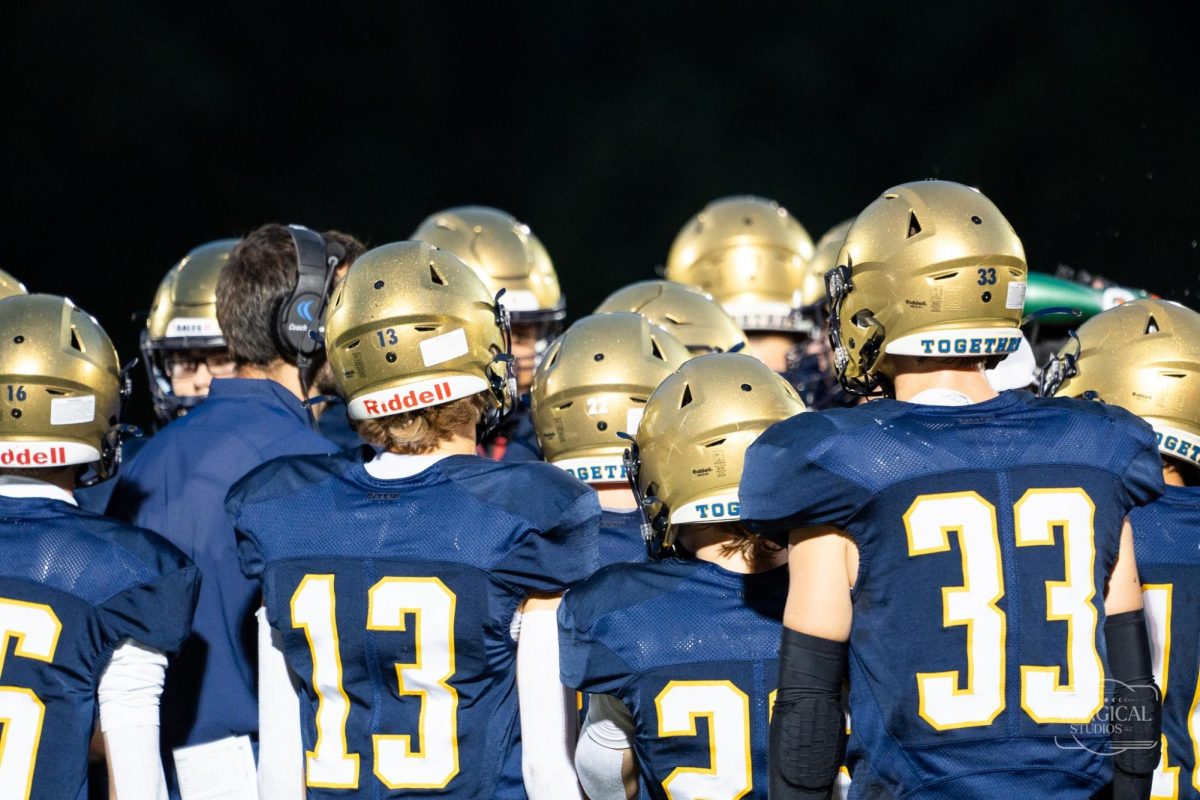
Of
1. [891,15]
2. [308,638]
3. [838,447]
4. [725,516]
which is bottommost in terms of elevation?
[308,638]

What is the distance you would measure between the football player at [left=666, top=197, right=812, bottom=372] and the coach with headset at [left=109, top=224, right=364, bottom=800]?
7.98 feet

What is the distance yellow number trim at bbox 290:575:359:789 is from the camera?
246 centimetres

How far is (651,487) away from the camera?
265 centimetres

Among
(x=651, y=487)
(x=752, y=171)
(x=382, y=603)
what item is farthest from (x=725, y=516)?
(x=752, y=171)

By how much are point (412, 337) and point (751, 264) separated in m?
3.15

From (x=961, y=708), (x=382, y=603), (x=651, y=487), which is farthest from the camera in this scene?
(x=651, y=487)

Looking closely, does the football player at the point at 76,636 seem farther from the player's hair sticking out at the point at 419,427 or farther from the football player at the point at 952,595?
the football player at the point at 952,595

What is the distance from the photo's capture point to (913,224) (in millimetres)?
2469

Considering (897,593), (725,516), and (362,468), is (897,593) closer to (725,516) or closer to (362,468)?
(725,516)

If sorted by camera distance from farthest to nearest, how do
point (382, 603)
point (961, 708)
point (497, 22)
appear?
1. point (497, 22)
2. point (382, 603)
3. point (961, 708)

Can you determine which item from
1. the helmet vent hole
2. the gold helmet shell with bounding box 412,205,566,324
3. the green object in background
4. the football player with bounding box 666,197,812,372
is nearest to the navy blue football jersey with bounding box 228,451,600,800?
the helmet vent hole

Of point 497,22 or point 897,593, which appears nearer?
point 897,593

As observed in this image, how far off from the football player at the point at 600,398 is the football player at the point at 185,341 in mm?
971

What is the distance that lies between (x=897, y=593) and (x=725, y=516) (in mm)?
396
